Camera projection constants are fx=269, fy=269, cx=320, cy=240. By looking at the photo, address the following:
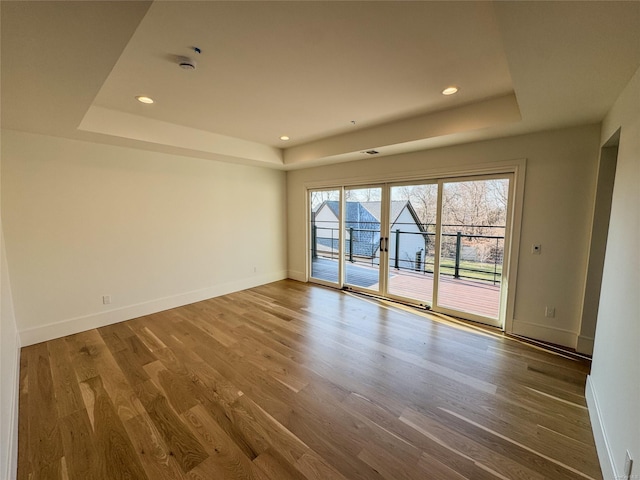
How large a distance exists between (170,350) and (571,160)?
4.64 meters

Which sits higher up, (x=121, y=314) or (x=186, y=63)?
(x=186, y=63)

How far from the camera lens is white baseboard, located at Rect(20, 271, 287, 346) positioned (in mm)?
3025

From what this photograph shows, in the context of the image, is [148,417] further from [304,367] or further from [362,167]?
[362,167]

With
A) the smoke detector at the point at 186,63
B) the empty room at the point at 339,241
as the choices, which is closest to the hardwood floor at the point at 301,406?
the empty room at the point at 339,241

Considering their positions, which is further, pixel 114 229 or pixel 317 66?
pixel 114 229

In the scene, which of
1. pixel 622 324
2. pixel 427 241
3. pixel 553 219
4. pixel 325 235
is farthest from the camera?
pixel 325 235

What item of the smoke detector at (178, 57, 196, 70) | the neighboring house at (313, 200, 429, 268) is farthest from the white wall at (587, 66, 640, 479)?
the smoke detector at (178, 57, 196, 70)

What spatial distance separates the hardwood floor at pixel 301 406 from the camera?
1.58m

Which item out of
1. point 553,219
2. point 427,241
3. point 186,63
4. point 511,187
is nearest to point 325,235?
point 427,241

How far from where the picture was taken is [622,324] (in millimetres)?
1538

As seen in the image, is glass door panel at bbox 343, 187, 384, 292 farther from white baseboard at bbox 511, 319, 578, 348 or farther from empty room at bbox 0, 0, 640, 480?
white baseboard at bbox 511, 319, 578, 348

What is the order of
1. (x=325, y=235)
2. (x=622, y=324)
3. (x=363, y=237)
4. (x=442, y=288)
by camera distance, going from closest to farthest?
(x=622, y=324)
(x=442, y=288)
(x=363, y=237)
(x=325, y=235)

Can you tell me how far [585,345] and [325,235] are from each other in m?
3.92

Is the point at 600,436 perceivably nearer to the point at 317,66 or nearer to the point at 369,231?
the point at 317,66
